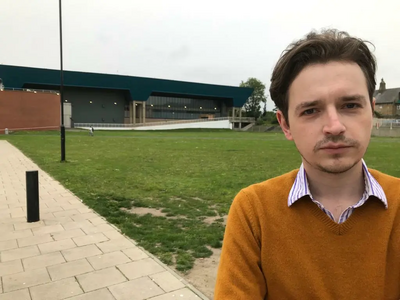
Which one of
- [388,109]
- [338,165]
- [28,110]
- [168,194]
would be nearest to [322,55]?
[338,165]

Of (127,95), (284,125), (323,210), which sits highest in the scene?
(127,95)

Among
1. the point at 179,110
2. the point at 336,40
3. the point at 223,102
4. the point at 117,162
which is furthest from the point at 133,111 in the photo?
the point at 336,40

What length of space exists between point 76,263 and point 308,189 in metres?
3.46

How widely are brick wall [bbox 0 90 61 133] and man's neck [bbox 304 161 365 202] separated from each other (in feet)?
152

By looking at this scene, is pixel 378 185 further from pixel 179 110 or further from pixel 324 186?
pixel 179 110

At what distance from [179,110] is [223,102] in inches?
425

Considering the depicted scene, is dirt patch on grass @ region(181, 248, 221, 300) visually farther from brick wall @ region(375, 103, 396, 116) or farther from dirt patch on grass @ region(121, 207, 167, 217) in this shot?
brick wall @ region(375, 103, 396, 116)

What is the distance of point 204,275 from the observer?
3658 mm

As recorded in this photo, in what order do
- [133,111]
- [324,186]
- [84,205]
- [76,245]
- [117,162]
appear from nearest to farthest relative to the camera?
[324,186] → [76,245] → [84,205] → [117,162] → [133,111]

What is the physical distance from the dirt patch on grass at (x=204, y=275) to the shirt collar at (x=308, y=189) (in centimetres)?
218

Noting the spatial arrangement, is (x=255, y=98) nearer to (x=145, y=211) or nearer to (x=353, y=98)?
(x=145, y=211)

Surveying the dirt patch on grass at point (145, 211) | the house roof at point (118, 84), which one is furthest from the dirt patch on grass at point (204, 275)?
the house roof at point (118, 84)

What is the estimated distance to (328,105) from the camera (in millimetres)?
1340

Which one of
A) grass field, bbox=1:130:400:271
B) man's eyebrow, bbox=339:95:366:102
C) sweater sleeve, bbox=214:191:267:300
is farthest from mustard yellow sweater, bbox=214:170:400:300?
grass field, bbox=1:130:400:271
